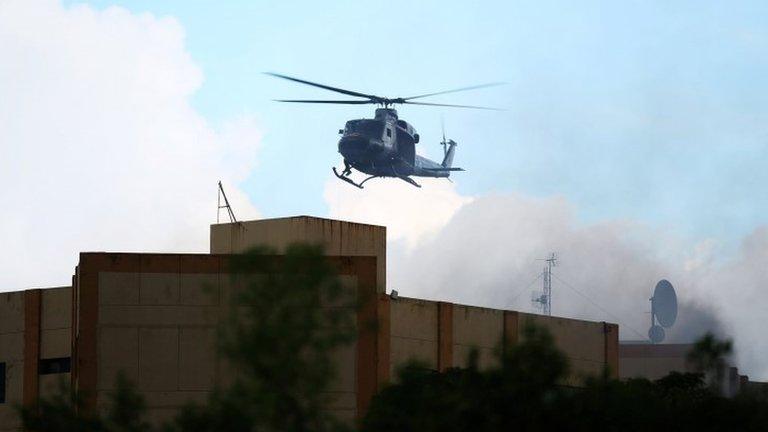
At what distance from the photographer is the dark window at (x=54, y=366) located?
193 ft

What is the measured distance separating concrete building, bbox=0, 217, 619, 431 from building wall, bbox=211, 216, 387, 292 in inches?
1.3

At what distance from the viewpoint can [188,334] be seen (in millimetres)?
49844

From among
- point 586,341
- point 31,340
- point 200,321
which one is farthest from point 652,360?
point 200,321

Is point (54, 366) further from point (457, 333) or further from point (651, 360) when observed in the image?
point (651, 360)

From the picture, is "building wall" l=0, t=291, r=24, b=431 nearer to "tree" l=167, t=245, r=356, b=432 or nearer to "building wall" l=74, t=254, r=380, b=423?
"building wall" l=74, t=254, r=380, b=423

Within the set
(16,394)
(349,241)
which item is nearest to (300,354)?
(349,241)

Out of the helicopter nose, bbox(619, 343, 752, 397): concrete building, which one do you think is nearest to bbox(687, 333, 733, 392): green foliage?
bbox(619, 343, 752, 397): concrete building

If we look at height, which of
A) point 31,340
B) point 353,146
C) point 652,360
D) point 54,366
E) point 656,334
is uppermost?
point 353,146

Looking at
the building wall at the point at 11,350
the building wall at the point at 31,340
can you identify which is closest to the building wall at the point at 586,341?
the building wall at the point at 31,340

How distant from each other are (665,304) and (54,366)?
66.8 metres

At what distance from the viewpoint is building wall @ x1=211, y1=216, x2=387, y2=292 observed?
184 feet

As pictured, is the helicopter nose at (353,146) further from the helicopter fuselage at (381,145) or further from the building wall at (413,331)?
the building wall at (413,331)

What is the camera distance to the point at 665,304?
119 metres

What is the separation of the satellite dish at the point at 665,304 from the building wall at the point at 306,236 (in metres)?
62.8
